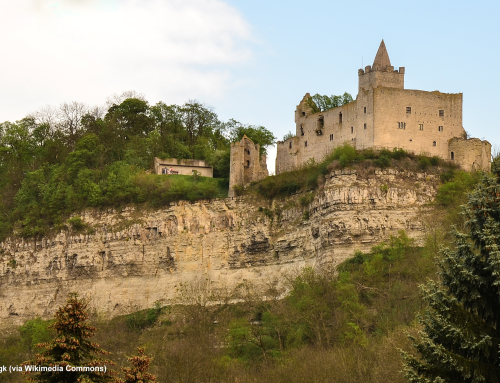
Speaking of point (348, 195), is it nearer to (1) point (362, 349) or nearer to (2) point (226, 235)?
(2) point (226, 235)

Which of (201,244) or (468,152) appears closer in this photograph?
(468,152)

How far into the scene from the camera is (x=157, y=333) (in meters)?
53.1

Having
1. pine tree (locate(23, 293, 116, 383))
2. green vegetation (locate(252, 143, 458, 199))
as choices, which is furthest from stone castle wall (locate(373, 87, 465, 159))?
pine tree (locate(23, 293, 116, 383))

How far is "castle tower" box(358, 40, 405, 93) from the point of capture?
185 feet

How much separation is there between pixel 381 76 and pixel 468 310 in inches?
1512

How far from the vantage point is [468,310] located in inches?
767

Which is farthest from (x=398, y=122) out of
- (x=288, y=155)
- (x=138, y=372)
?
(x=138, y=372)

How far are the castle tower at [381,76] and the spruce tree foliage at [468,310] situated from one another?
37491mm

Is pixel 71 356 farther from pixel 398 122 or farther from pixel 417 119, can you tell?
pixel 417 119

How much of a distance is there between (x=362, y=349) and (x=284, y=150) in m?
25.3

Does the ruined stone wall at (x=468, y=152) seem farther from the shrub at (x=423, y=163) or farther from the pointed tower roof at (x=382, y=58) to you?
the pointed tower roof at (x=382, y=58)

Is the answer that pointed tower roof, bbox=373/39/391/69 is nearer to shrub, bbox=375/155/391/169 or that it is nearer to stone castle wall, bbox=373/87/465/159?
stone castle wall, bbox=373/87/465/159

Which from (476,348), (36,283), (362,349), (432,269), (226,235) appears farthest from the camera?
(36,283)

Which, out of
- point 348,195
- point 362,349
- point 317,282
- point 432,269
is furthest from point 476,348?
point 348,195
